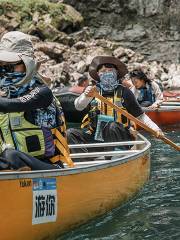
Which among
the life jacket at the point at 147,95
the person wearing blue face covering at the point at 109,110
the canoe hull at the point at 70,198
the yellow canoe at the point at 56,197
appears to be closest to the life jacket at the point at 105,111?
the person wearing blue face covering at the point at 109,110

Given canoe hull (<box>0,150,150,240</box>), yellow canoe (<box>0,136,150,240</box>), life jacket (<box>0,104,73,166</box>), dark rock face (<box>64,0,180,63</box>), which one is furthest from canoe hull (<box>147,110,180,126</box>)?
dark rock face (<box>64,0,180,63</box>)

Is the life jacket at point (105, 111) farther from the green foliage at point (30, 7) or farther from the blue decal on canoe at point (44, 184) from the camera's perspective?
the green foliage at point (30, 7)

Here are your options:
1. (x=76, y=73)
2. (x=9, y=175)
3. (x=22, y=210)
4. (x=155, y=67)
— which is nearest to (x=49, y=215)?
(x=22, y=210)

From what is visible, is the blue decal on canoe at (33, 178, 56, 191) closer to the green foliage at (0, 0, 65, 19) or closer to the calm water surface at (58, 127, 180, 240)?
the calm water surface at (58, 127, 180, 240)

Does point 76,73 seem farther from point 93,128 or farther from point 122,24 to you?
point 93,128

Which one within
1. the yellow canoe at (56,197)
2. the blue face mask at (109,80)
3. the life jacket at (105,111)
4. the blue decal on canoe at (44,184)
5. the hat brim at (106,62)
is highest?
the hat brim at (106,62)

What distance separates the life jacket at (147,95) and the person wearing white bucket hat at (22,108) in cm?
611

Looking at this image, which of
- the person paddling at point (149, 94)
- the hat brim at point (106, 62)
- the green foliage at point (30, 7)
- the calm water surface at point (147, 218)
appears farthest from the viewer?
the green foliage at point (30, 7)

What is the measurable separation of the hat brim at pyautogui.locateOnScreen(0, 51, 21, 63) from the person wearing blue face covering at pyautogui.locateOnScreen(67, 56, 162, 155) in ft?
7.11

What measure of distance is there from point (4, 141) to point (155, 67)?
74.2 feet

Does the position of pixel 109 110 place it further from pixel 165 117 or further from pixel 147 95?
pixel 165 117

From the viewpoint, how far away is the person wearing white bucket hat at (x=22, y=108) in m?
3.57

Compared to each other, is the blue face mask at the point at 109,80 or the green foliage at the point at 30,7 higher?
the green foliage at the point at 30,7

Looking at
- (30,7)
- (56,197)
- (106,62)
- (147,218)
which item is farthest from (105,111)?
(30,7)
